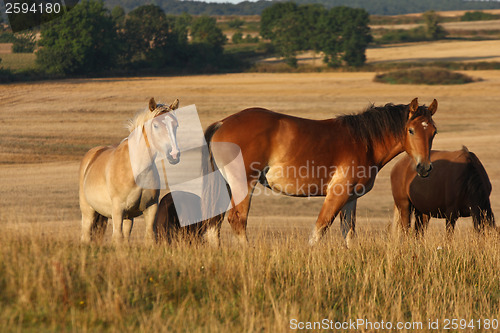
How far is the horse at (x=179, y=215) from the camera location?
9055 mm

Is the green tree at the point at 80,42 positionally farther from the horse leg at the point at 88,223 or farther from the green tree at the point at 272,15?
the horse leg at the point at 88,223

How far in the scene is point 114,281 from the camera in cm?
581

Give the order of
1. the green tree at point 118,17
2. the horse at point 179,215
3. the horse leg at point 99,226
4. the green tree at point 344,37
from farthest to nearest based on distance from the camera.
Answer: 1. the green tree at point 344,37
2. the green tree at point 118,17
3. the horse at point 179,215
4. the horse leg at point 99,226

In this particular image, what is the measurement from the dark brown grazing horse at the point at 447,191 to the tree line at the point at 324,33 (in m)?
50.9

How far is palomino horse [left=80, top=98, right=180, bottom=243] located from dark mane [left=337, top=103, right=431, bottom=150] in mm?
2406

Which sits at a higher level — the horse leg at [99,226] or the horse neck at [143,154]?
the horse neck at [143,154]

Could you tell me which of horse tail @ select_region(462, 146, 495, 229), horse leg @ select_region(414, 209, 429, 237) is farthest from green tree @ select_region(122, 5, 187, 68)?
horse tail @ select_region(462, 146, 495, 229)

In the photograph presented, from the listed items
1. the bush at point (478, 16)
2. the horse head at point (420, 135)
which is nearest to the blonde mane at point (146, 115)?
the horse head at point (420, 135)

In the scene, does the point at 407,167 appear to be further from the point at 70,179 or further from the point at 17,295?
the point at 70,179

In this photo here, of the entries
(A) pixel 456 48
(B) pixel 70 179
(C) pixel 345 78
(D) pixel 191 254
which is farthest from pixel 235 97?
(A) pixel 456 48

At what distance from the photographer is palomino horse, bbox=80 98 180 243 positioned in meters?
7.40

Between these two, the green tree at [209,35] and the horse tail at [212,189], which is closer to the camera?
the horse tail at [212,189]

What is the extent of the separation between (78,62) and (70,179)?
3495 cm

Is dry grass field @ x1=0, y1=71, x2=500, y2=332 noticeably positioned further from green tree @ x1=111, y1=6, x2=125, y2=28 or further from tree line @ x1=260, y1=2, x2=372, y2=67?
green tree @ x1=111, y1=6, x2=125, y2=28
